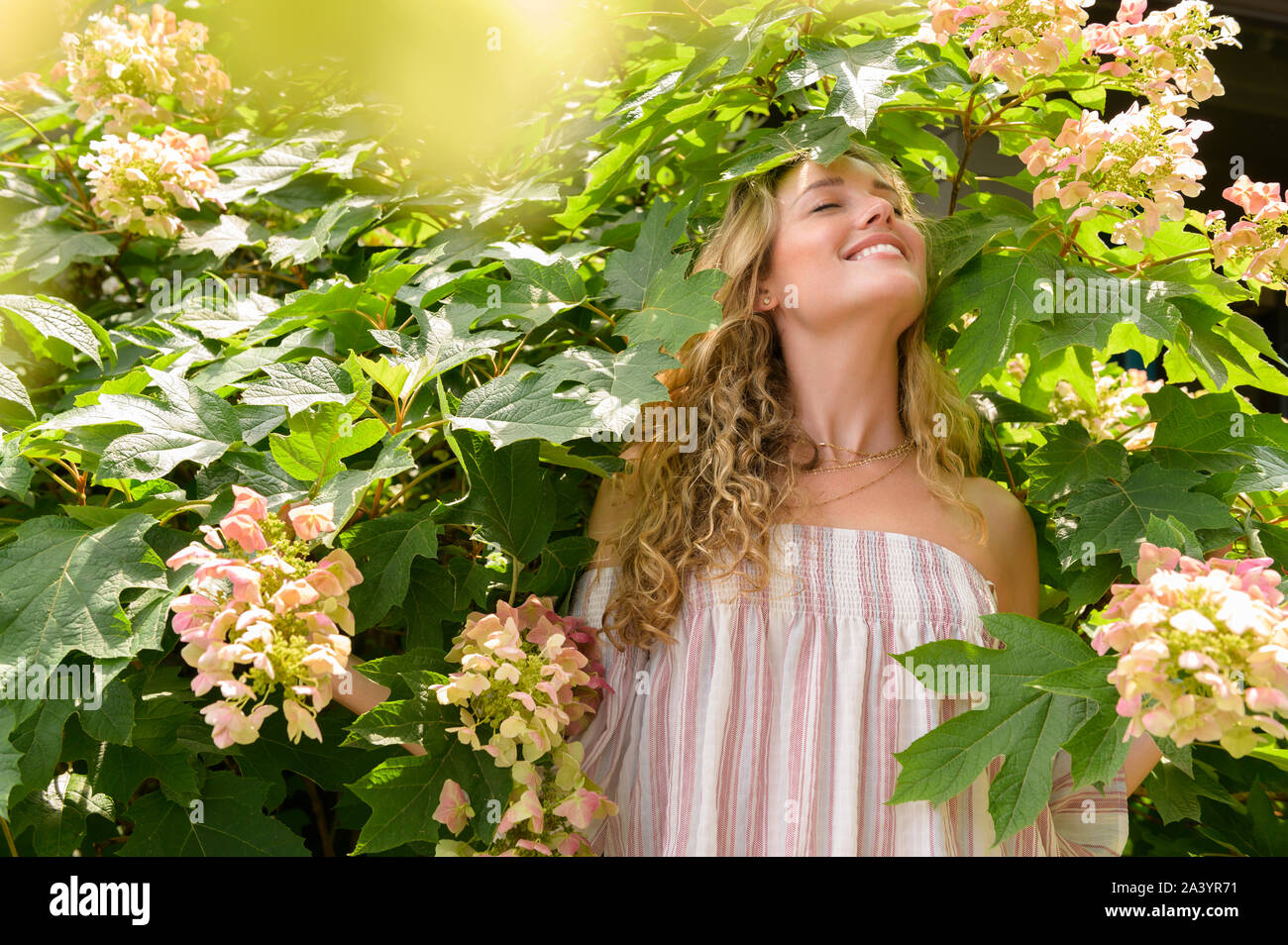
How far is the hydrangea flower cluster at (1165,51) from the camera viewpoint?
1.59 metres

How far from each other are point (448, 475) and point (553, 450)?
1.90ft

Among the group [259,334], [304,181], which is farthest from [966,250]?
[304,181]

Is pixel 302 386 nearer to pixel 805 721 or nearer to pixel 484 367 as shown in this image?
pixel 484 367

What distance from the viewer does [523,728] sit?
1382mm

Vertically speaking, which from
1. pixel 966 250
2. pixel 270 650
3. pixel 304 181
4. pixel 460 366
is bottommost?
pixel 270 650

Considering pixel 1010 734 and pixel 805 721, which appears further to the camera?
pixel 805 721

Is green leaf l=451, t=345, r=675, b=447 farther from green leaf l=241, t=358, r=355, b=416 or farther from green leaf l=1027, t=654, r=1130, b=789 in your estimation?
green leaf l=1027, t=654, r=1130, b=789

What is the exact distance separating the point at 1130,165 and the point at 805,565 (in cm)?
77

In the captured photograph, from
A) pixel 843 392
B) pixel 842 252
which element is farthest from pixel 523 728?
pixel 842 252

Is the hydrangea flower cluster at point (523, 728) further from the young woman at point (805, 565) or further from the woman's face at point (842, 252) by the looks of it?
the woman's face at point (842, 252)

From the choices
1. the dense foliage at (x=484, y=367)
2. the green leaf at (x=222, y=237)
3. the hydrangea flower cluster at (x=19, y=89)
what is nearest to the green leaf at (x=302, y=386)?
the dense foliage at (x=484, y=367)

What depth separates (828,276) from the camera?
1.89 meters

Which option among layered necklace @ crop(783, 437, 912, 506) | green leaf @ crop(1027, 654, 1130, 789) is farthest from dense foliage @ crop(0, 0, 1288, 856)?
layered necklace @ crop(783, 437, 912, 506)
